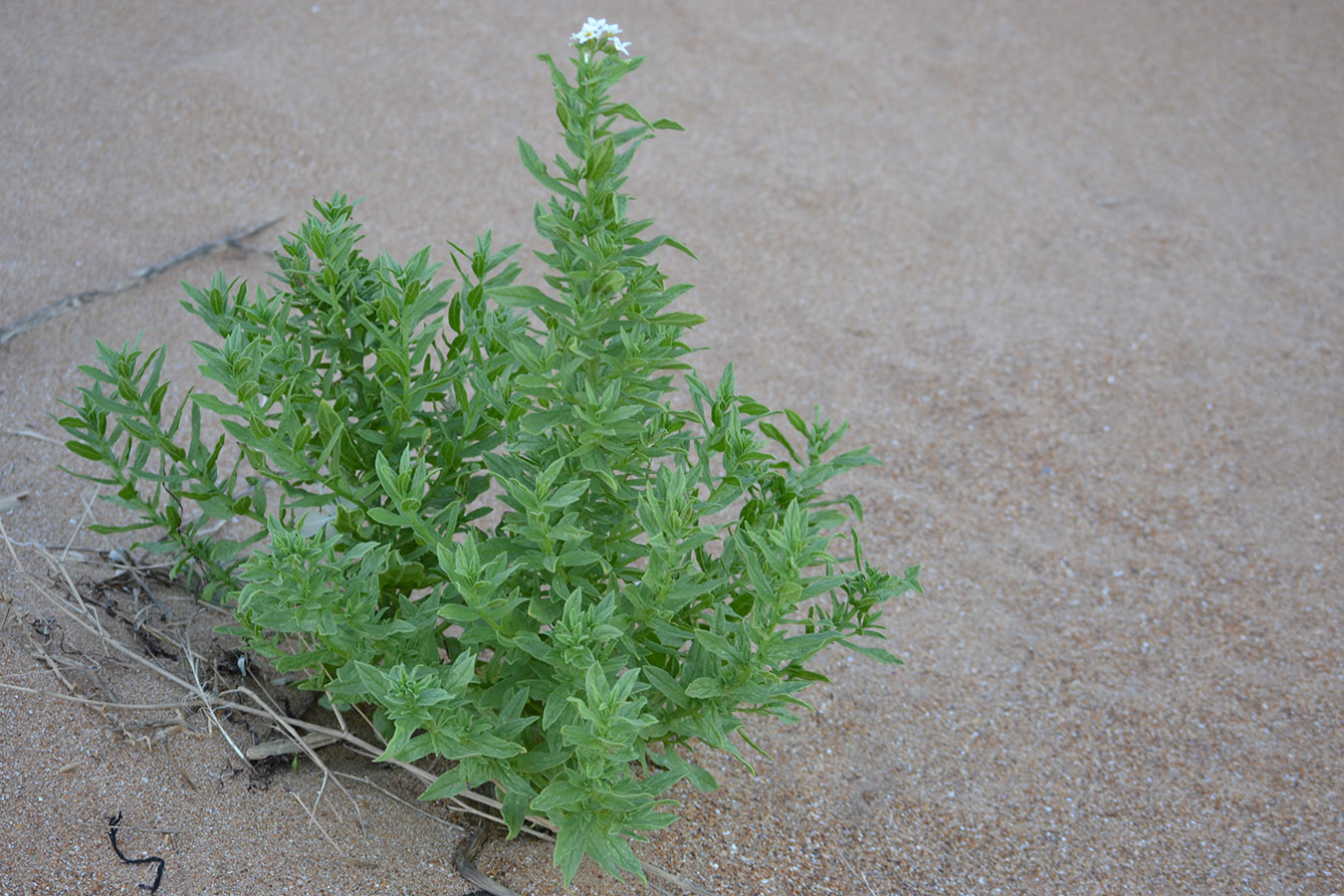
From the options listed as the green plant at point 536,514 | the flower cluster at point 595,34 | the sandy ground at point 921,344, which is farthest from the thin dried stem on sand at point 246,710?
the flower cluster at point 595,34

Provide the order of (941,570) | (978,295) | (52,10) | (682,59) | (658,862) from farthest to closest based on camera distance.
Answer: (682,59) < (52,10) < (978,295) < (941,570) < (658,862)

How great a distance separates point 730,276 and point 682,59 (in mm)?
1601

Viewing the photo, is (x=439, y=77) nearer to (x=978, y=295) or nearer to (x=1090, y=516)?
(x=978, y=295)

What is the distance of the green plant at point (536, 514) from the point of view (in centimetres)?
161

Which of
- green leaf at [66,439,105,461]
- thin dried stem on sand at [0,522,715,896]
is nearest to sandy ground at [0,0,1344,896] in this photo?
thin dried stem on sand at [0,522,715,896]

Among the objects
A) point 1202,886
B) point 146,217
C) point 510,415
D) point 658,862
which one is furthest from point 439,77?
point 1202,886

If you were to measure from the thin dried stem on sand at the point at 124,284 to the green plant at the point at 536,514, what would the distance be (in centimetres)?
153

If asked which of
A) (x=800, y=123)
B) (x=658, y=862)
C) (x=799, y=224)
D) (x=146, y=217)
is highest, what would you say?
(x=800, y=123)

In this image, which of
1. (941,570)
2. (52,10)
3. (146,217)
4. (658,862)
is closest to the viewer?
(658,862)

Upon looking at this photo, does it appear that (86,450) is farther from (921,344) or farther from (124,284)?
(921,344)

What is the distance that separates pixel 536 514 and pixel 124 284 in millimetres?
2446

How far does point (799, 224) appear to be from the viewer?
4359 mm

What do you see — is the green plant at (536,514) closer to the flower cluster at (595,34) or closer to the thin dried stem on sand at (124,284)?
the flower cluster at (595,34)

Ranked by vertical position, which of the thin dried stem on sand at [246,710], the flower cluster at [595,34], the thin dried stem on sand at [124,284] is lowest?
the thin dried stem on sand at [246,710]
